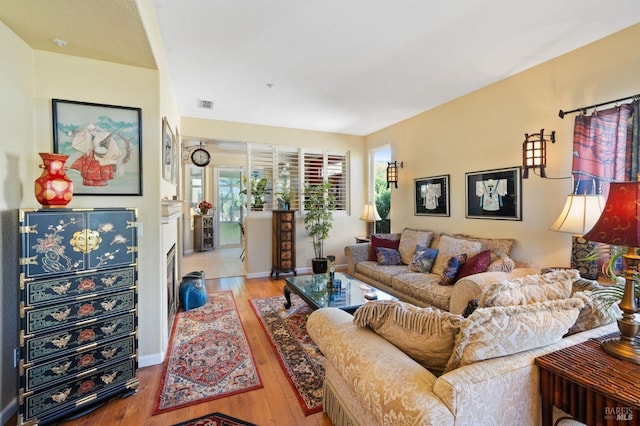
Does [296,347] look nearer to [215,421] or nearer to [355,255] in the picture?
[215,421]

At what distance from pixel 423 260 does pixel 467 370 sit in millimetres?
2753

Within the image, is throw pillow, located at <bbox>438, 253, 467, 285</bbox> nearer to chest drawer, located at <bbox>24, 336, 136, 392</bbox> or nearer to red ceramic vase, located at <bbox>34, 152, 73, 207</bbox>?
chest drawer, located at <bbox>24, 336, 136, 392</bbox>

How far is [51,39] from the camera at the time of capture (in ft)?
6.46

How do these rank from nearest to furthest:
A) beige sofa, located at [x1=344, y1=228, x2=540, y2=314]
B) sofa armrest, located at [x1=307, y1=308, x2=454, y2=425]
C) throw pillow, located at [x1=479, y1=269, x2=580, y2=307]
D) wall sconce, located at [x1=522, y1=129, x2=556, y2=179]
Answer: sofa armrest, located at [x1=307, y1=308, x2=454, y2=425], throw pillow, located at [x1=479, y1=269, x2=580, y2=307], beige sofa, located at [x1=344, y1=228, x2=540, y2=314], wall sconce, located at [x1=522, y1=129, x2=556, y2=179]

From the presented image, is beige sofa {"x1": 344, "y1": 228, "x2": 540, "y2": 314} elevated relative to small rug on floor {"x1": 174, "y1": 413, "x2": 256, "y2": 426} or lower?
elevated

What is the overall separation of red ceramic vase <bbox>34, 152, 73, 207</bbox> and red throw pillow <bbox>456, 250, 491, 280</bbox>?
3.52 metres

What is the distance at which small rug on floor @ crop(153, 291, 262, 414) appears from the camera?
2057mm

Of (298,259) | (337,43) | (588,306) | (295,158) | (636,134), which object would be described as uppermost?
(337,43)

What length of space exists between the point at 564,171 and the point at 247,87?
143 inches

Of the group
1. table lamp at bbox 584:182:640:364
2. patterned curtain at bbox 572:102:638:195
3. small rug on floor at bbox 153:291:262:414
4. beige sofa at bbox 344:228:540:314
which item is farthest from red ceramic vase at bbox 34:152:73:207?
patterned curtain at bbox 572:102:638:195

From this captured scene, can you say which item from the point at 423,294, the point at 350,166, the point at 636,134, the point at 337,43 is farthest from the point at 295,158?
the point at 636,134

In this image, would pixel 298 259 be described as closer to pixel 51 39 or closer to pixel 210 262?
pixel 210 262

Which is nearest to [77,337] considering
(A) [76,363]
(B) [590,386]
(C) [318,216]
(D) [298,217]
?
(A) [76,363]

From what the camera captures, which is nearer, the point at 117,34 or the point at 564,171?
the point at 117,34
